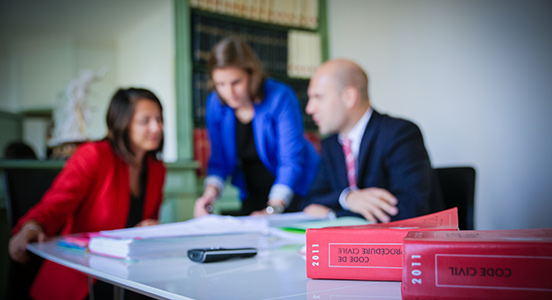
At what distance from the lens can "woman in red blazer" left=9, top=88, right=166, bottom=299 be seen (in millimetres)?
1208

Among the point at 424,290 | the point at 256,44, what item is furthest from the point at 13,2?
the point at 424,290

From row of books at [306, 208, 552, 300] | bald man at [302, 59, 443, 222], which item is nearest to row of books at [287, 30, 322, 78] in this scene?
bald man at [302, 59, 443, 222]

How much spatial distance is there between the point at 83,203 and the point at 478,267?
46.9 inches

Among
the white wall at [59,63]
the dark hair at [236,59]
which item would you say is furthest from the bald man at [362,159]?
the white wall at [59,63]

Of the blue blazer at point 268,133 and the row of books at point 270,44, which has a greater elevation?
the row of books at point 270,44

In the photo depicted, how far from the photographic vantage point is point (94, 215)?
4.35 feet

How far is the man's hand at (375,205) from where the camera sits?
3.82 feet

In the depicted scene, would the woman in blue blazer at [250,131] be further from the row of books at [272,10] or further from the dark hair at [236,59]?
the row of books at [272,10]

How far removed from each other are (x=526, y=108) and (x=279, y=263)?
1.70m

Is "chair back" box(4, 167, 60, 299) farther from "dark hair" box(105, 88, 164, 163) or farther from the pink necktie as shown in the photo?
the pink necktie

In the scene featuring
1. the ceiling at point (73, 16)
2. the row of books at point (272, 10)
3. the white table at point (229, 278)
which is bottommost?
the white table at point (229, 278)

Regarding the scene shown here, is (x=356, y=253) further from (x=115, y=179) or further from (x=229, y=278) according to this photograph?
(x=115, y=179)

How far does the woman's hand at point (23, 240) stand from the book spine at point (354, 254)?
794mm

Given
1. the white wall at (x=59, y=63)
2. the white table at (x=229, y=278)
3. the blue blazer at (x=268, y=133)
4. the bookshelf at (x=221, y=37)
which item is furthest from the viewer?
the white wall at (x=59, y=63)
